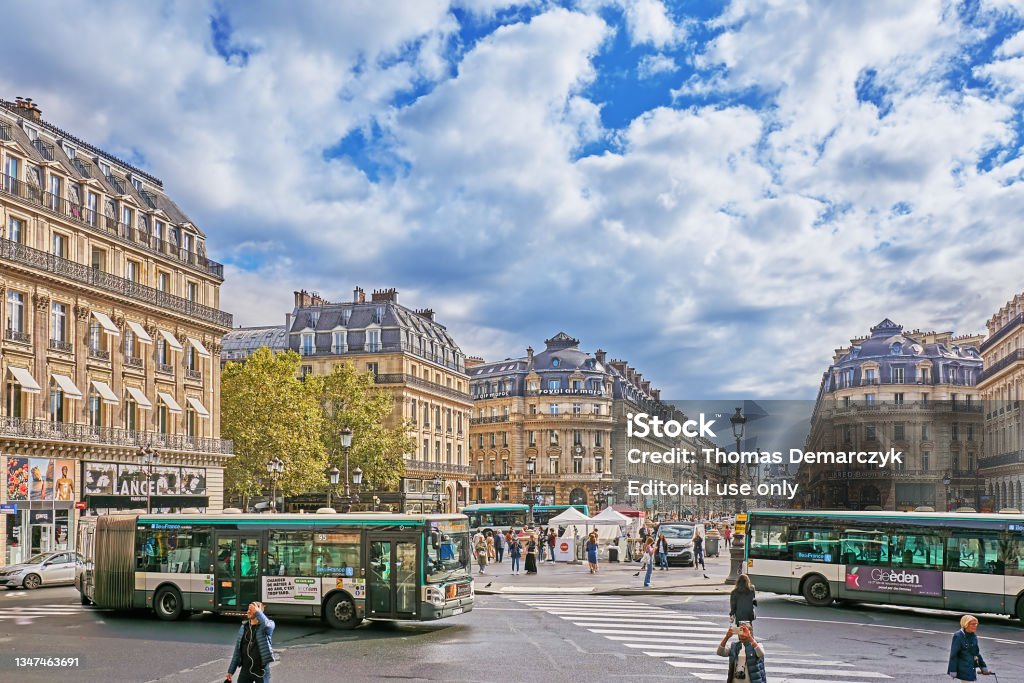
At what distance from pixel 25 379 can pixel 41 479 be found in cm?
425

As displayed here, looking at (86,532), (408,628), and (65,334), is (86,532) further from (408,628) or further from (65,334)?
(65,334)

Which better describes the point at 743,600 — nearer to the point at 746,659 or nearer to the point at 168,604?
the point at 746,659

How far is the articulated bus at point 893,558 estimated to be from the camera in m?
25.3

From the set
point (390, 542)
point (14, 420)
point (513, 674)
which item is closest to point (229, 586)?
point (390, 542)

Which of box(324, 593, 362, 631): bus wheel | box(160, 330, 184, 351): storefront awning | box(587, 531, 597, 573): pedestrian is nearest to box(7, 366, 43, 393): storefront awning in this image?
box(160, 330, 184, 351): storefront awning

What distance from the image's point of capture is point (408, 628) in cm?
2361

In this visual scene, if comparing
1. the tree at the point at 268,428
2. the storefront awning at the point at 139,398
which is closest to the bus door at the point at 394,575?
the storefront awning at the point at 139,398

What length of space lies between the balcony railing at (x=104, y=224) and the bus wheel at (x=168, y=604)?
26633mm

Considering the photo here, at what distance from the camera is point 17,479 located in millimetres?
44656

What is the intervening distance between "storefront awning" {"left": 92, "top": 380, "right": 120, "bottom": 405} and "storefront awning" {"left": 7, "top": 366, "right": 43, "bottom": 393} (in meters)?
4.35

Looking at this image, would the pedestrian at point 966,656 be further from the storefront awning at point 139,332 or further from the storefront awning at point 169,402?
the storefront awning at point 169,402

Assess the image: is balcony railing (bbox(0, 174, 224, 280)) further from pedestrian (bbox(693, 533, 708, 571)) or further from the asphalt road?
pedestrian (bbox(693, 533, 708, 571))

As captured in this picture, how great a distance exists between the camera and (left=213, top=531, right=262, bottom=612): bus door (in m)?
23.8

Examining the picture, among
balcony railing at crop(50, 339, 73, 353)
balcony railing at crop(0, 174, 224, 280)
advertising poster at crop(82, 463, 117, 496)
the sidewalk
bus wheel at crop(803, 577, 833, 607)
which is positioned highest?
balcony railing at crop(0, 174, 224, 280)
